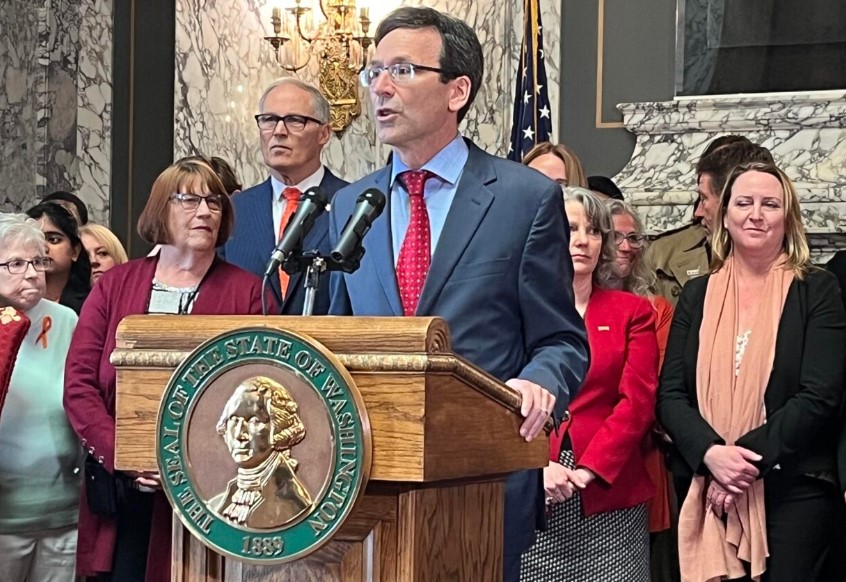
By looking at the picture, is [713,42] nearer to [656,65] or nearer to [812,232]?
[656,65]

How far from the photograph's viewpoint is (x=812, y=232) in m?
6.48

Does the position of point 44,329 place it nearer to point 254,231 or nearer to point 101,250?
point 254,231

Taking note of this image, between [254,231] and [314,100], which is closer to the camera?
[254,231]

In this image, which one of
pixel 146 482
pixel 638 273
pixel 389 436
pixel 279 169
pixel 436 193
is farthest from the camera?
pixel 638 273

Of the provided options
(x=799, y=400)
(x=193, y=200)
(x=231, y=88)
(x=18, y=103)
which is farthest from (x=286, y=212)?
(x=18, y=103)

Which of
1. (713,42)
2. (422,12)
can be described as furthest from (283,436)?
(713,42)

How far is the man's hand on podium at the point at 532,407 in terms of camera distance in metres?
2.52

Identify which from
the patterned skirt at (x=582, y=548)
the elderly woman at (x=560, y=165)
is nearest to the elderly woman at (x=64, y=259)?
the elderly woman at (x=560, y=165)

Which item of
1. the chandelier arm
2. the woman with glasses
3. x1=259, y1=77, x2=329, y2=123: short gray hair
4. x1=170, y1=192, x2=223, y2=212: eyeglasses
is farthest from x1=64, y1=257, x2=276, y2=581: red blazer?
the chandelier arm

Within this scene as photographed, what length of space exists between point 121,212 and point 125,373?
6334 mm

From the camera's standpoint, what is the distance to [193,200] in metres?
4.47

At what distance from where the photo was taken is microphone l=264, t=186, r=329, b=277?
2438 millimetres

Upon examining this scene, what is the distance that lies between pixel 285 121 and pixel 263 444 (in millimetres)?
3009

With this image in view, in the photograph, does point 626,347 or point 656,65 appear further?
point 656,65
